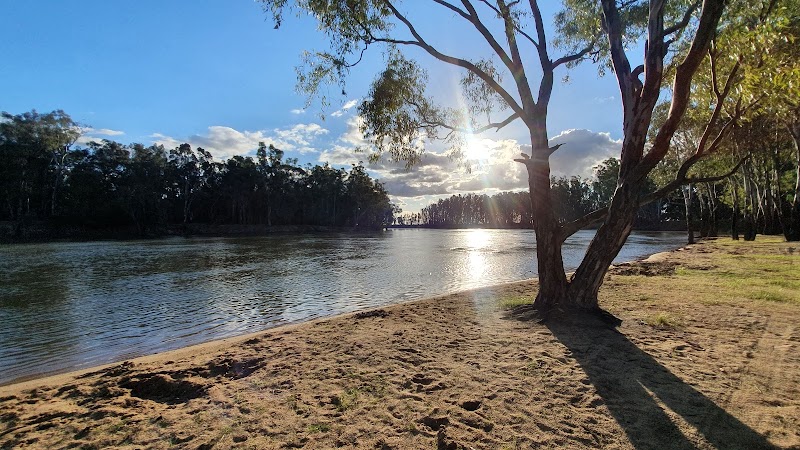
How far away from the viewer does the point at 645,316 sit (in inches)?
308

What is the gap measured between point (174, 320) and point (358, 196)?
354 feet

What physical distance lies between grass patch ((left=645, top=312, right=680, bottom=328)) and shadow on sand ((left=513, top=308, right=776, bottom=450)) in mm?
1372

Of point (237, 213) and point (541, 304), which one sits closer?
point (541, 304)

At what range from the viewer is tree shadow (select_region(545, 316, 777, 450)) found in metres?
3.41

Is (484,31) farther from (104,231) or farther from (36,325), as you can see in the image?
(104,231)

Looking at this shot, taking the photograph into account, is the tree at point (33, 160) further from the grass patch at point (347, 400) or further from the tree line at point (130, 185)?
the grass patch at point (347, 400)

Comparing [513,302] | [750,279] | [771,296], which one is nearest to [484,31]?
[513,302]

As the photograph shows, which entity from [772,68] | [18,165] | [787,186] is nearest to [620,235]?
[772,68]

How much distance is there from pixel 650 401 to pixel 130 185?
85.4 meters

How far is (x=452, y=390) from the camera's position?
4621 mm

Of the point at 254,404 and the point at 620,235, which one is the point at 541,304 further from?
the point at 254,404

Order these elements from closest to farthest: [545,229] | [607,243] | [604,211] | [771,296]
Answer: [607,243]
[604,211]
[545,229]
[771,296]

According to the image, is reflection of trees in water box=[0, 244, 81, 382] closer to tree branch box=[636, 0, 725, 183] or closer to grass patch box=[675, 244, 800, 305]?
tree branch box=[636, 0, 725, 183]

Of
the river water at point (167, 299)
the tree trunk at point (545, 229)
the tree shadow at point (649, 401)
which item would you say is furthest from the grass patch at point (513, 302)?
the river water at point (167, 299)
